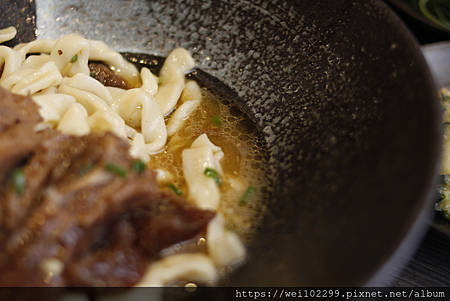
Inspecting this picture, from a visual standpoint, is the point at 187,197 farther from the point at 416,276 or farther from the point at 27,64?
the point at 27,64

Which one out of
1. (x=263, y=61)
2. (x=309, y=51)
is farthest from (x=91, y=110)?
(x=309, y=51)

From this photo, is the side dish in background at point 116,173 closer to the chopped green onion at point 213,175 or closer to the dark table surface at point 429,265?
the chopped green onion at point 213,175

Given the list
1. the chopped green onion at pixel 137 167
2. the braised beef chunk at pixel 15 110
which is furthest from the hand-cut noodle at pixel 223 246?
the braised beef chunk at pixel 15 110

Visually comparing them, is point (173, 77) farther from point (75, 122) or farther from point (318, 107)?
point (318, 107)

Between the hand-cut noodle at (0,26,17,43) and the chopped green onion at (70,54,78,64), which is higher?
the chopped green onion at (70,54,78,64)

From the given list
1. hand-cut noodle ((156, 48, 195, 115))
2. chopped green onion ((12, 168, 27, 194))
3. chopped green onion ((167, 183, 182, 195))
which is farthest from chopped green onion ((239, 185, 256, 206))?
chopped green onion ((12, 168, 27, 194))

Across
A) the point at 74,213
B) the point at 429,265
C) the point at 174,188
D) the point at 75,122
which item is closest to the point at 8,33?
the point at 75,122

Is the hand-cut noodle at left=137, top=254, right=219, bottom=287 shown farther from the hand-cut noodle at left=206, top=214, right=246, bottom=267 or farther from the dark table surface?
the dark table surface


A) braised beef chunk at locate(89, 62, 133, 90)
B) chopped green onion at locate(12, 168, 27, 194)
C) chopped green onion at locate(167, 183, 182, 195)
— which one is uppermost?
chopped green onion at locate(12, 168, 27, 194)
